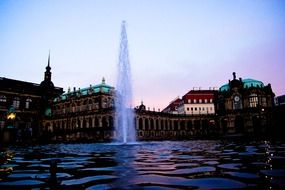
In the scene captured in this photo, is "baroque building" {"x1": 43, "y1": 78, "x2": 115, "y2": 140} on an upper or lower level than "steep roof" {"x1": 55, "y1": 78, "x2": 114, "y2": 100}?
lower

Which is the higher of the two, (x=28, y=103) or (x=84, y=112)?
(x=28, y=103)

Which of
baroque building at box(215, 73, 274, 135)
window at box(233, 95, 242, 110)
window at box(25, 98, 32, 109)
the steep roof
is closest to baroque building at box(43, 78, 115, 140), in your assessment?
the steep roof

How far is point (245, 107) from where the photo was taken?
207 feet

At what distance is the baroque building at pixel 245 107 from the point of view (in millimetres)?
59812

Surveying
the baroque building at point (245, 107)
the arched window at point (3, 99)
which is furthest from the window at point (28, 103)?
the baroque building at point (245, 107)

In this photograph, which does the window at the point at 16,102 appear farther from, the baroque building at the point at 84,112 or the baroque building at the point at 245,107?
the baroque building at the point at 245,107

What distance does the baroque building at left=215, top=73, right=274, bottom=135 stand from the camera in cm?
5981

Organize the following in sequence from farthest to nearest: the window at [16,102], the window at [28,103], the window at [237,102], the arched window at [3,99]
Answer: the window at [237,102], the window at [28,103], the window at [16,102], the arched window at [3,99]

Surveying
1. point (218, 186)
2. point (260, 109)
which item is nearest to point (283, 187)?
point (218, 186)

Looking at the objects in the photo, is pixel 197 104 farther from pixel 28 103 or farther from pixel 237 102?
pixel 28 103

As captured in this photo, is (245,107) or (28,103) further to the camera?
(245,107)

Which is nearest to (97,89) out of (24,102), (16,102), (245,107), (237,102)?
A: (24,102)

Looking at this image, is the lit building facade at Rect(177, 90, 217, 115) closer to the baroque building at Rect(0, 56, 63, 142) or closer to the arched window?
the baroque building at Rect(0, 56, 63, 142)

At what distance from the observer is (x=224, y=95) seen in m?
67.3
